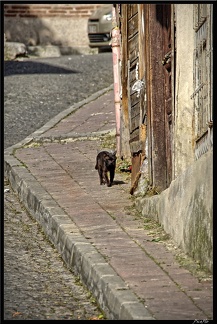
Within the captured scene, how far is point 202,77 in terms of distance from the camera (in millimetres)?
8695

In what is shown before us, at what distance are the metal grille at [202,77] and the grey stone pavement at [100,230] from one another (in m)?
0.87

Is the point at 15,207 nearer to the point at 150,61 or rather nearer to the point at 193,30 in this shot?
the point at 150,61

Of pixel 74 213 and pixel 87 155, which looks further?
pixel 87 155

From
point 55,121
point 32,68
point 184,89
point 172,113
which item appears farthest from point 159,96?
point 32,68

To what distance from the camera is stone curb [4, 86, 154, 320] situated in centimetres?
684

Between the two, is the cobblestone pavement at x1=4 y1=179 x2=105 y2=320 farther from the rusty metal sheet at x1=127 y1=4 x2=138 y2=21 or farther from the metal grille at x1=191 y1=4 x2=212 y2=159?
the rusty metal sheet at x1=127 y1=4 x2=138 y2=21

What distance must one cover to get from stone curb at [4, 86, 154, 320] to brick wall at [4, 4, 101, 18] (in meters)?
15.0

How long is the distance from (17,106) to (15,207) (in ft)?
20.1

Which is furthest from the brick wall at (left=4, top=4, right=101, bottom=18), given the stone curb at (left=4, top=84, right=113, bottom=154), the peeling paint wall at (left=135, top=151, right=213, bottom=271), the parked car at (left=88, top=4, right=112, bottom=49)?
the peeling paint wall at (left=135, top=151, right=213, bottom=271)

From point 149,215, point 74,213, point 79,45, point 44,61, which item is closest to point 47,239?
point 74,213

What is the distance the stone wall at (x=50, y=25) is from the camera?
2791cm

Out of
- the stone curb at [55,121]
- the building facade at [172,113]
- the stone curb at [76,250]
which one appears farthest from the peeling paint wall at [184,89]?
the stone curb at [55,121]

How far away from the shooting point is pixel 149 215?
31.2 feet

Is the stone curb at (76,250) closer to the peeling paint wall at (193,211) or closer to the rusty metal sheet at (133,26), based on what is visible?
the peeling paint wall at (193,211)
